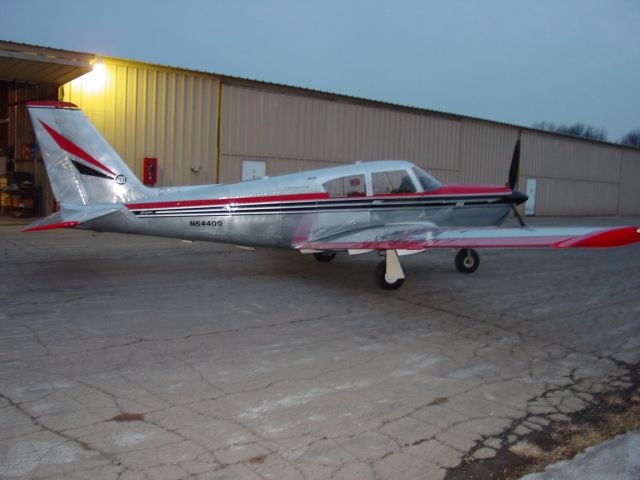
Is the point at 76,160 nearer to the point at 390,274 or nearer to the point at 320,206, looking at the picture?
the point at 320,206

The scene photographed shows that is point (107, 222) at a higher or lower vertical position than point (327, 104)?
lower

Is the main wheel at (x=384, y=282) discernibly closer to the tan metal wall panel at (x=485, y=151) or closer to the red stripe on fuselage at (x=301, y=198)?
the red stripe on fuselage at (x=301, y=198)

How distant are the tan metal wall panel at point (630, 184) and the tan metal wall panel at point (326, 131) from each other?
1869 cm

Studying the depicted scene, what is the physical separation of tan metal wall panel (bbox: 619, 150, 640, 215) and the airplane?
1365 inches

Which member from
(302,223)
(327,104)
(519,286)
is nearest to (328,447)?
(302,223)

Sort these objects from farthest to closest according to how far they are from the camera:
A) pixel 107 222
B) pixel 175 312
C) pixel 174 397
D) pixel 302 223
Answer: pixel 302 223 < pixel 107 222 < pixel 175 312 < pixel 174 397

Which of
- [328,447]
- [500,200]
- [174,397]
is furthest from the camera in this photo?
[500,200]

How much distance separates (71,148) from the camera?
9.20m

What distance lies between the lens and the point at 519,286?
1019 cm

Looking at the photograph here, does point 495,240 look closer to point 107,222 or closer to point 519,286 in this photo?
point 519,286

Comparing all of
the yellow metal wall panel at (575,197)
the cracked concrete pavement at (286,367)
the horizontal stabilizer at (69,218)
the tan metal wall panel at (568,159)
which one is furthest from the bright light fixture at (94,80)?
the yellow metal wall panel at (575,197)

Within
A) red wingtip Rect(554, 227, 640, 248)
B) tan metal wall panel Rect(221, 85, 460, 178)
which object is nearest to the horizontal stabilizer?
red wingtip Rect(554, 227, 640, 248)

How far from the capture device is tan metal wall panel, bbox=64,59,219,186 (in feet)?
54.8

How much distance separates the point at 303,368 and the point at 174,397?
1.37m
